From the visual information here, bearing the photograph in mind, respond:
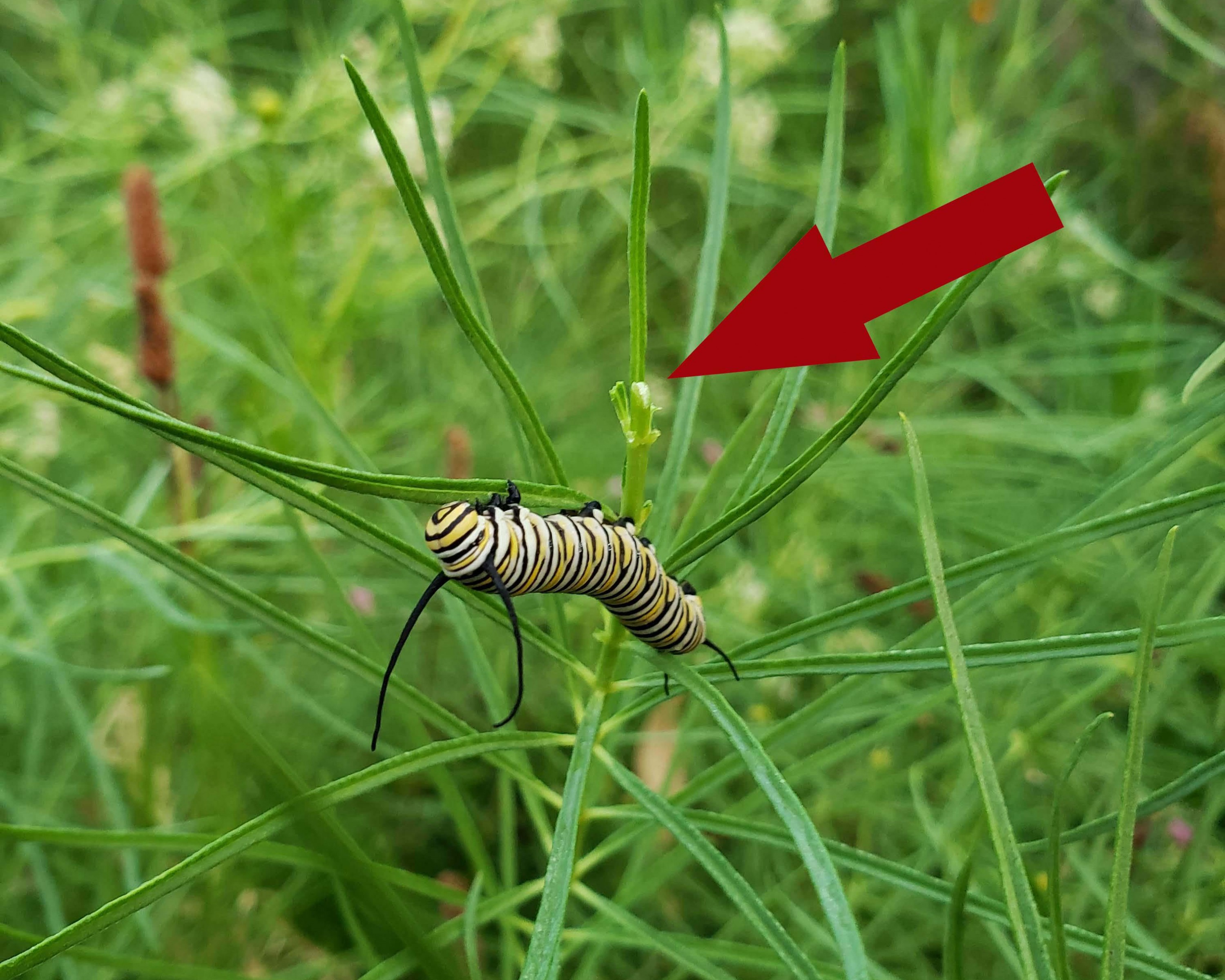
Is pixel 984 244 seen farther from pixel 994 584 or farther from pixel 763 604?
pixel 763 604

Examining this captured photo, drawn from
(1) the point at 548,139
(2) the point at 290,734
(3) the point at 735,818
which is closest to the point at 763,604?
(2) the point at 290,734

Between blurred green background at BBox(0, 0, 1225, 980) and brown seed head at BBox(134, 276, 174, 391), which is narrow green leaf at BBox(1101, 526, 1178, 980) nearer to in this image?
blurred green background at BBox(0, 0, 1225, 980)

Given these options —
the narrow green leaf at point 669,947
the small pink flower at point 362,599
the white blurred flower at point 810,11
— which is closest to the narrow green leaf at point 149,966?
the narrow green leaf at point 669,947

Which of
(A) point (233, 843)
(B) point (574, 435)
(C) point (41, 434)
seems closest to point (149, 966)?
(A) point (233, 843)

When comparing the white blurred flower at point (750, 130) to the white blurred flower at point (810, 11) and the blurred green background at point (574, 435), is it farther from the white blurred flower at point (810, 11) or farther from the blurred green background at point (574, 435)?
the white blurred flower at point (810, 11)

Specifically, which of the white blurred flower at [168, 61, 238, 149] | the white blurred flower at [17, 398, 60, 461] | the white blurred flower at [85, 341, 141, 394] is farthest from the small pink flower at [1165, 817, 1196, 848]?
the white blurred flower at [168, 61, 238, 149]

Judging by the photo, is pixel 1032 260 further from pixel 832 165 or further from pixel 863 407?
pixel 863 407
